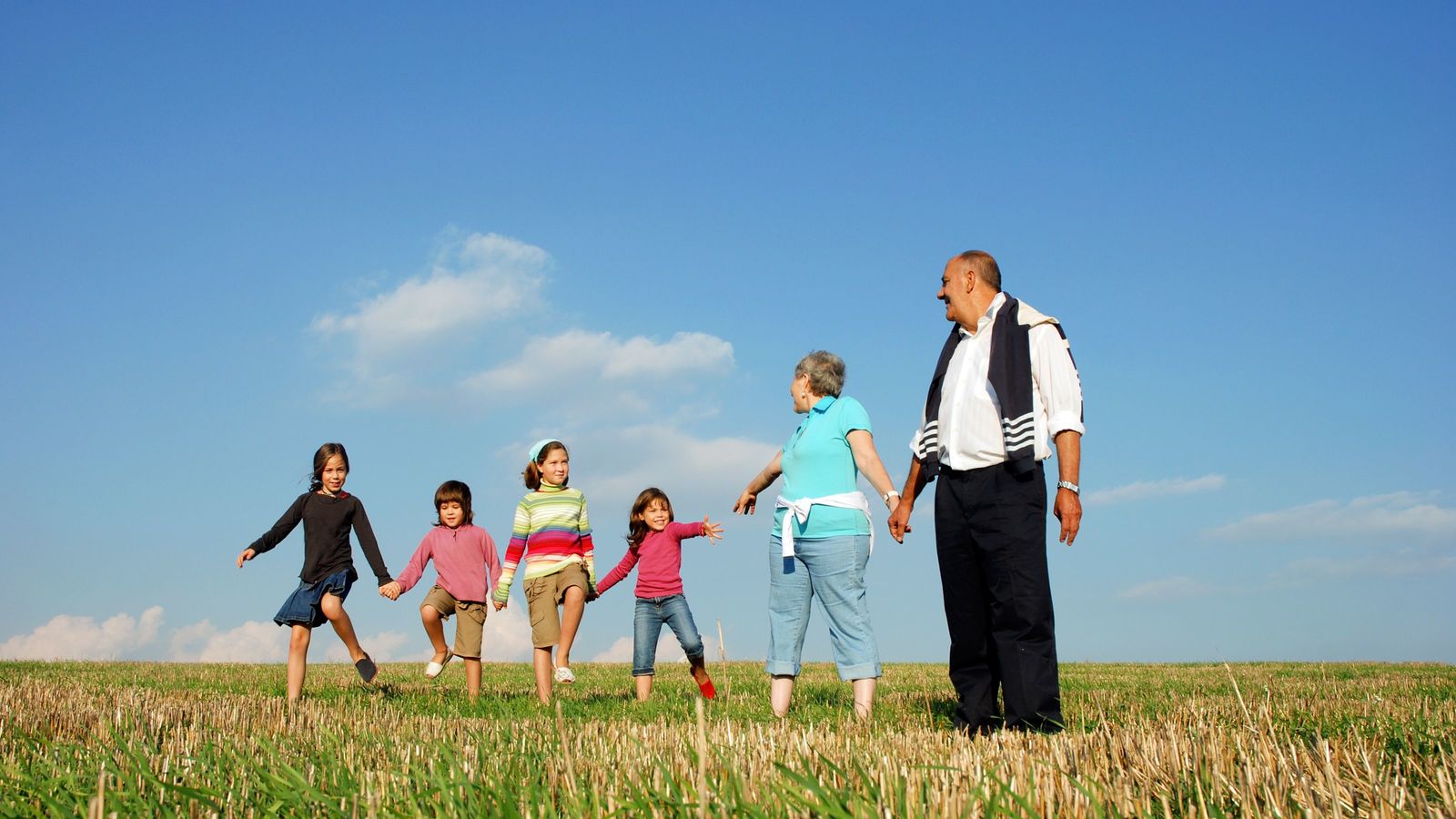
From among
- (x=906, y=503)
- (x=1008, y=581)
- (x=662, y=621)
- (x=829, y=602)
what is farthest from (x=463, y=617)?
(x=1008, y=581)

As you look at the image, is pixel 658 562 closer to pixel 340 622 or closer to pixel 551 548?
pixel 551 548

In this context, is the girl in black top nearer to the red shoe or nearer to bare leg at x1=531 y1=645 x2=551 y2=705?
bare leg at x1=531 y1=645 x2=551 y2=705

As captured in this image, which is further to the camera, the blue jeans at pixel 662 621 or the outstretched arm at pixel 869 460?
the blue jeans at pixel 662 621

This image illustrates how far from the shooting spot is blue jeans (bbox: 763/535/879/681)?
21.9 feet

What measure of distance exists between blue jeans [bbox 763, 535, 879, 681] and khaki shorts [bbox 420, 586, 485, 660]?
3803 millimetres

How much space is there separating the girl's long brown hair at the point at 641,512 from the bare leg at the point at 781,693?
307cm

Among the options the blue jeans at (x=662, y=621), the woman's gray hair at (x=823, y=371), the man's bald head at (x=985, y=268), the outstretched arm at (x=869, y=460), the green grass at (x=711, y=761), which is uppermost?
the man's bald head at (x=985, y=268)

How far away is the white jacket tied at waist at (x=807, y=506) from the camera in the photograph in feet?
22.2

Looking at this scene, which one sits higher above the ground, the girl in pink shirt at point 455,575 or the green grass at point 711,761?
the girl in pink shirt at point 455,575

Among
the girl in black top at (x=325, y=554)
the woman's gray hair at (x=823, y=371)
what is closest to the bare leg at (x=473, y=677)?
the girl in black top at (x=325, y=554)

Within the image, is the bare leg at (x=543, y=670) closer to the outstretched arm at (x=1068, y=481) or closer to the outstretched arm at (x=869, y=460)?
the outstretched arm at (x=869, y=460)

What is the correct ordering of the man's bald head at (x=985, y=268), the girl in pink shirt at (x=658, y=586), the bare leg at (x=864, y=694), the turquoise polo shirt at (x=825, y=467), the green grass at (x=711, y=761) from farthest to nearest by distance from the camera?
the girl in pink shirt at (x=658, y=586), the turquoise polo shirt at (x=825, y=467), the bare leg at (x=864, y=694), the man's bald head at (x=985, y=268), the green grass at (x=711, y=761)

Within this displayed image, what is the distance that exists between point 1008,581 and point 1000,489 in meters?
0.49

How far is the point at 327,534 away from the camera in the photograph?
9781mm
